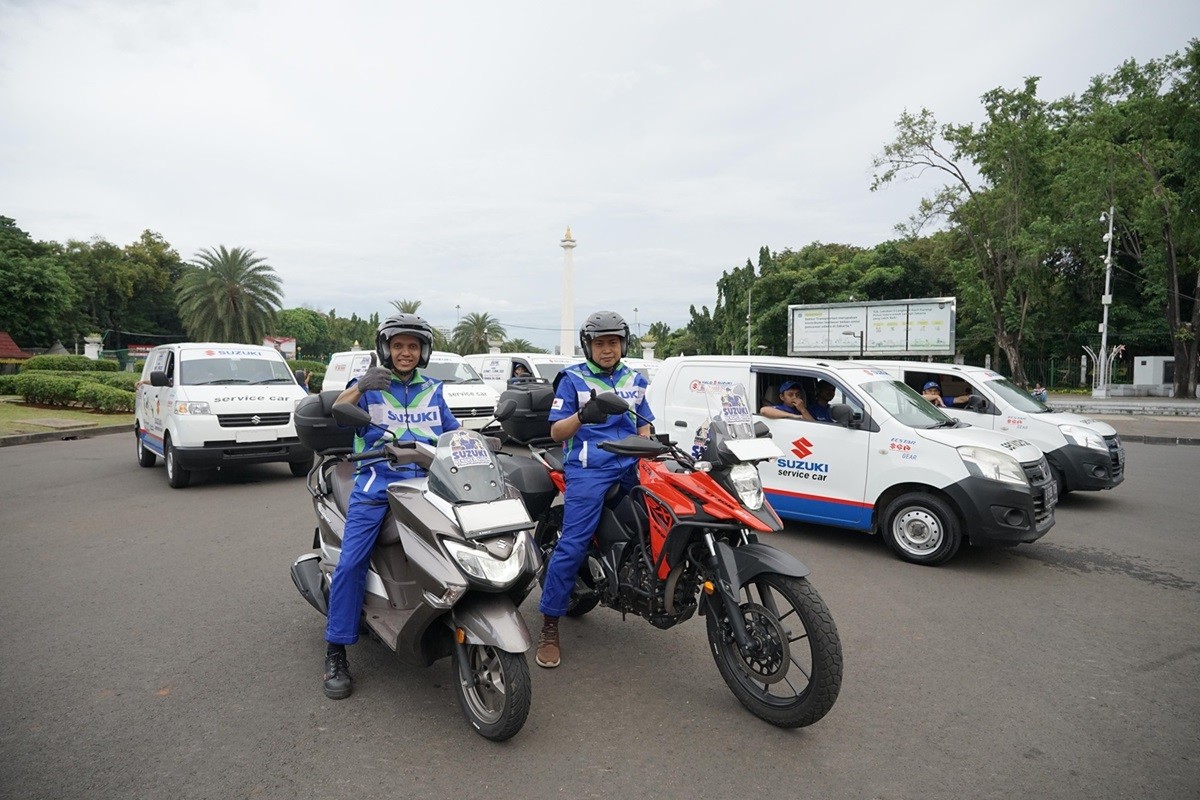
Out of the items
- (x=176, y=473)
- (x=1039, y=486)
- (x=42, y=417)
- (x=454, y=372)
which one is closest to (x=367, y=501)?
(x=1039, y=486)

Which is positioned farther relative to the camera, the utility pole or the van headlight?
the utility pole

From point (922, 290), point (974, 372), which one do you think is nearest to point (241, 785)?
point (974, 372)

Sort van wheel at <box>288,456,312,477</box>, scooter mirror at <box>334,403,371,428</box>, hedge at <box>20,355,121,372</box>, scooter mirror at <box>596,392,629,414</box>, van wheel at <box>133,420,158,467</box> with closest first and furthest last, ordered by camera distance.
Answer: scooter mirror at <box>334,403,371,428</box>, scooter mirror at <box>596,392,629,414</box>, van wheel at <box>288,456,312,477</box>, van wheel at <box>133,420,158,467</box>, hedge at <box>20,355,121,372</box>

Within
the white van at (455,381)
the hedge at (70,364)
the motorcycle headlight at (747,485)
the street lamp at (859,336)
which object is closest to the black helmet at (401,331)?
the motorcycle headlight at (747,485)

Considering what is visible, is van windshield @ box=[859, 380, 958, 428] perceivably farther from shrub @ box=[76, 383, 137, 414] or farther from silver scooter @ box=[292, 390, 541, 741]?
shrub @ box=[76, 383, 137, 414]

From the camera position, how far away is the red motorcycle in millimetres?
3217

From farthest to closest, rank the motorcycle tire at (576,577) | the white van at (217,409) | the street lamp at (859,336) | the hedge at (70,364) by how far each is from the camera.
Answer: the street lamp at (859,336), the hedge at (70,364), the white van at (217,409), the motorcycle tire at (576,577)

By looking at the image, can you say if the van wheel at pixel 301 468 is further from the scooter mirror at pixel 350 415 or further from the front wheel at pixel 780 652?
the front wheel at pixel 780 652

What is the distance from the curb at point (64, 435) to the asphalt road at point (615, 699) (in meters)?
9.76

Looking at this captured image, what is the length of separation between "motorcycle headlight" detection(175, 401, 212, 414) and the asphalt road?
10.9 ft

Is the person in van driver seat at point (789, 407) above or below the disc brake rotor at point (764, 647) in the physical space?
above

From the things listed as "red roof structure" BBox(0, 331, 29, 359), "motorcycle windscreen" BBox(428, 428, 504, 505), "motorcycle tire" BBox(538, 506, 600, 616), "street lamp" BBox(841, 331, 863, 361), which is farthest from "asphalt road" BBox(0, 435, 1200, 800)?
"red roof structure" BBox(0, 331, 29, 359)

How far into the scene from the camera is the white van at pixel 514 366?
15719 millimetres

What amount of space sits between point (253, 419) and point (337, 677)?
689 centimetres
